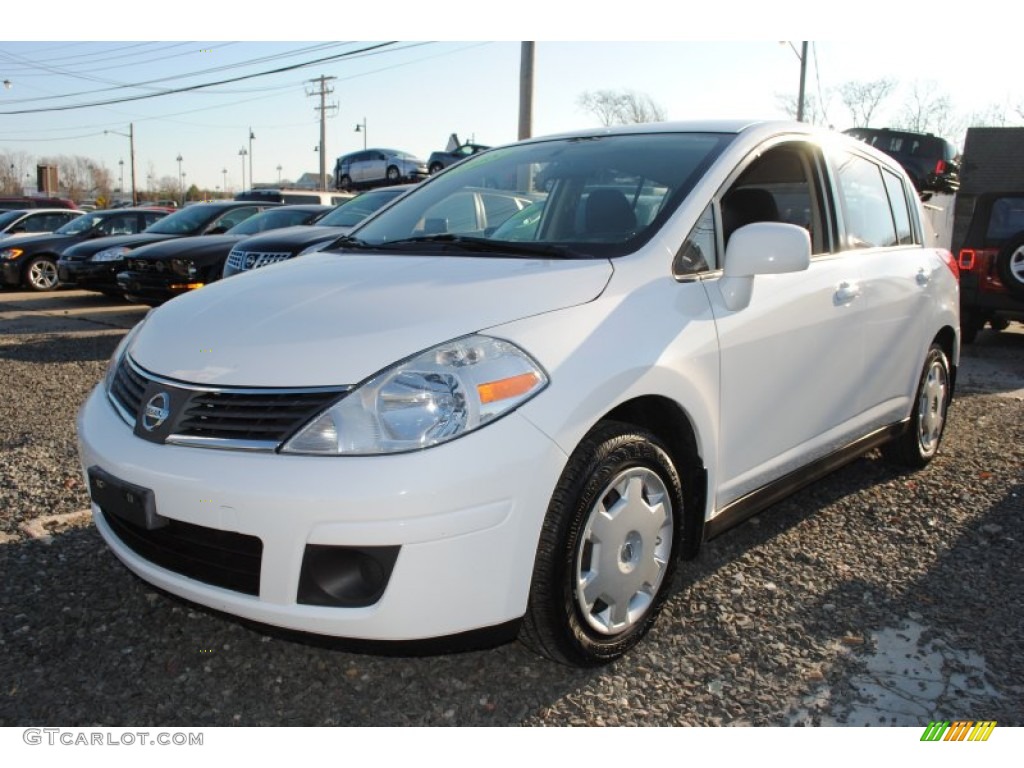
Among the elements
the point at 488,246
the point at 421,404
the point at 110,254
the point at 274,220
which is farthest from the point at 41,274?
the point at 421,404

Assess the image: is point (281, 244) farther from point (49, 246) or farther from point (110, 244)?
point (49, 246)

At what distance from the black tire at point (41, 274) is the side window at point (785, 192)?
1322 centimetres

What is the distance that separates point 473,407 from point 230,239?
8194 mm

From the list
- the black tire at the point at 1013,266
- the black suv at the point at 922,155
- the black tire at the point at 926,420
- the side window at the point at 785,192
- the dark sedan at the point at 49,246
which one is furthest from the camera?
the black suv at the point at 922,155

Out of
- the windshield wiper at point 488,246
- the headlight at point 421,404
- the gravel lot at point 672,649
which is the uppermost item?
the windshield wiper at point 488,246

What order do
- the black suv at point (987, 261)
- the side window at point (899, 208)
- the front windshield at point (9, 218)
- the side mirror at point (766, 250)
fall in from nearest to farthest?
1. the side mirror at point (766, 250)
2. the side window at point (899, 208)
3. the black suv at point (987, 261)
4. the front windshield at point (9, 218)

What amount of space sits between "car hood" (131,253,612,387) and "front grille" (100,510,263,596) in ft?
1.30

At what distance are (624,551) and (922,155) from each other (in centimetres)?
1583

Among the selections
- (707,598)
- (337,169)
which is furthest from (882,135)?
(337,169)

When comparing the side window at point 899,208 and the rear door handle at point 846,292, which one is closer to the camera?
the rear door handle at point 846,292

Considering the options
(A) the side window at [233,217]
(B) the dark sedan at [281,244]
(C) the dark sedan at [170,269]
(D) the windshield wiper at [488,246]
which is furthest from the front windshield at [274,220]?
(D) the windshield wiper at [488,246]

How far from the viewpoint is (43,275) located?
13875 mm

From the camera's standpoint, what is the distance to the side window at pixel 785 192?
320cm

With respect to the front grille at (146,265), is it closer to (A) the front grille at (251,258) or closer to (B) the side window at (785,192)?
(A) the front grille at (251,258)
